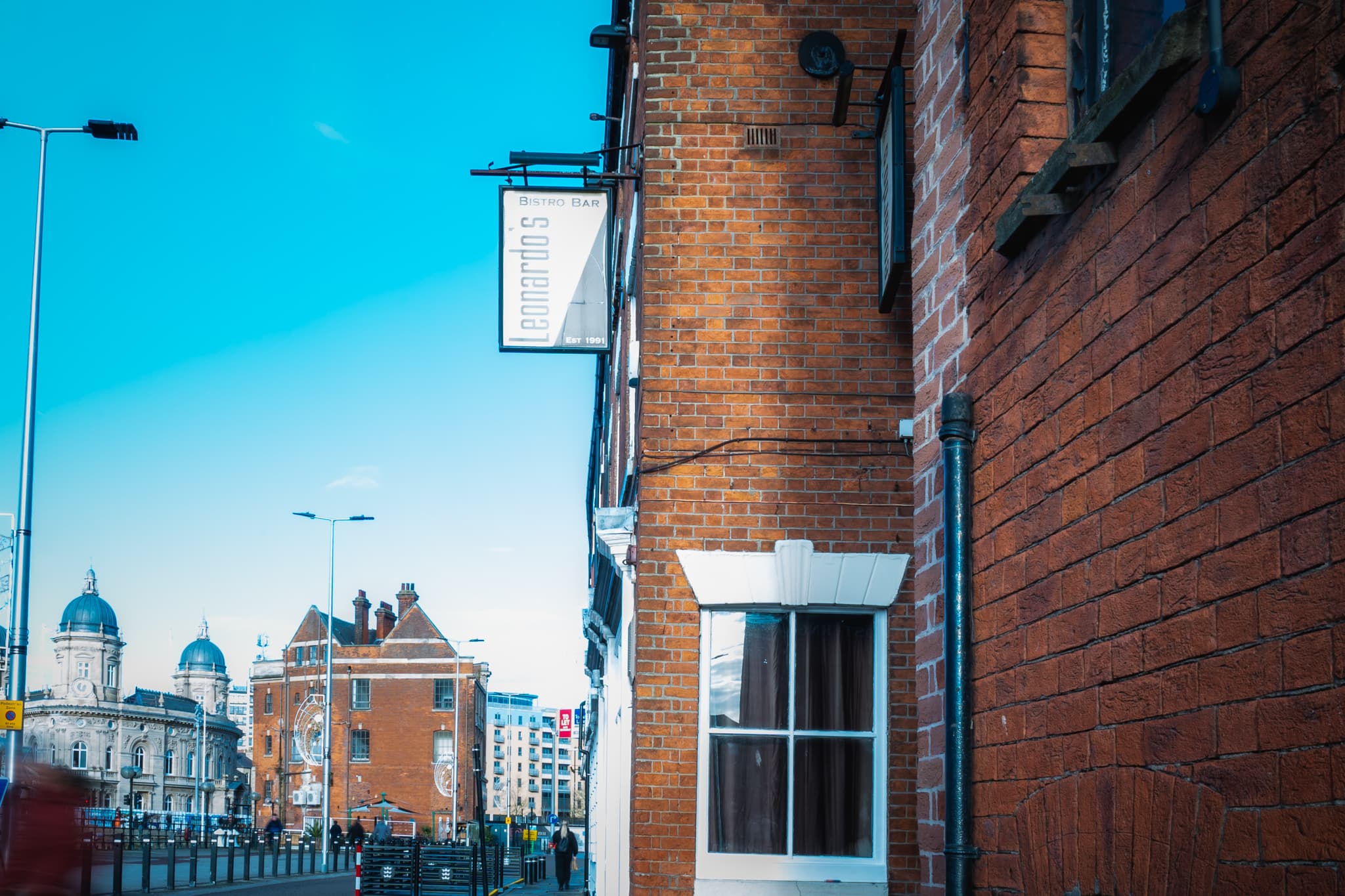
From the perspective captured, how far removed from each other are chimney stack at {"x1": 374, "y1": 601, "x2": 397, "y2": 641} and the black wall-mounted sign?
78020 mm

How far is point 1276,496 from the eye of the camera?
2.60 m

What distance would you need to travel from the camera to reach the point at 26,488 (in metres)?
21.8

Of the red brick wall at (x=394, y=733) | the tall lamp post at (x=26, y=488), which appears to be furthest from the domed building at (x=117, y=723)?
the tall lamp post at (x=26, y=488)

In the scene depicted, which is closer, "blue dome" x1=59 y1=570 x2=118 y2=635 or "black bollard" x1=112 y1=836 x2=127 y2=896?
"black bollard" x1=112 y1=836 x2=127 y2=896

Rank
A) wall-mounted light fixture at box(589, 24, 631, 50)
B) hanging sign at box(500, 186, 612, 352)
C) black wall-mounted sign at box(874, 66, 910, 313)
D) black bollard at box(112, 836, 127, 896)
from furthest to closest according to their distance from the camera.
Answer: black bollard at box(112, 836, 127, 896) < wall-mounted light fixture at box(589, 24, 631, 50) < hanging sign at box(500, 186, 612, 352) < black wall-mounted sign at box(874, 66, 910, 313)

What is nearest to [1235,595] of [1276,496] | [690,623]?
[1276,496]

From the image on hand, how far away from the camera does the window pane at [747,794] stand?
8688 millimetres

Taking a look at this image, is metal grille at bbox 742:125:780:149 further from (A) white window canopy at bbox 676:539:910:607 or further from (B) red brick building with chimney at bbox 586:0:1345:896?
(A) white window canopy at bbox 676:539:910:607

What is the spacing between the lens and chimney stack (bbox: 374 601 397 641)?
3282 inches

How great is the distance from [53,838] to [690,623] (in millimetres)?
3932

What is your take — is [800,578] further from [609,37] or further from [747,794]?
[609,37]

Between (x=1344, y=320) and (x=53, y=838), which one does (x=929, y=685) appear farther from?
(x=53, y=838)

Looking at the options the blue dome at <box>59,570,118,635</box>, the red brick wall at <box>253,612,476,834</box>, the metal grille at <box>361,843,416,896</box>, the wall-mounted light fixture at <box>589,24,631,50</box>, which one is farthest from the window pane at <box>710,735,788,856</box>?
the blue dome at <box>59,570,118,635</box>

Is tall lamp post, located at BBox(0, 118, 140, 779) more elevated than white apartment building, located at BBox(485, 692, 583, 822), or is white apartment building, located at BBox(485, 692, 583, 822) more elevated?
tall lamp post, located at BBox(0, 118, 140, 779)
